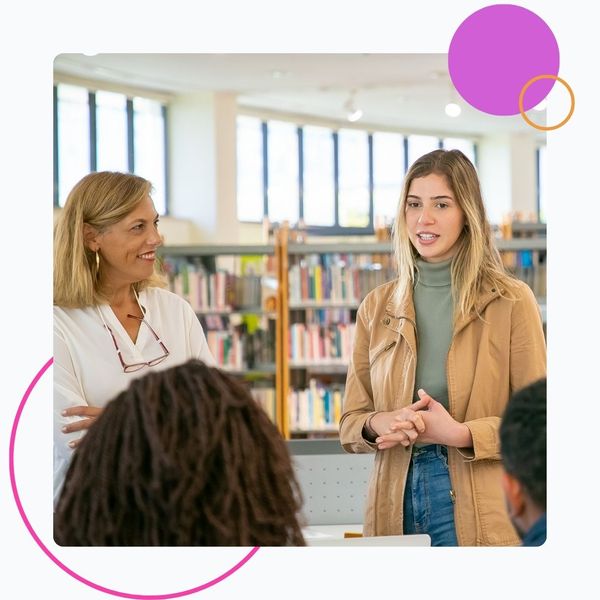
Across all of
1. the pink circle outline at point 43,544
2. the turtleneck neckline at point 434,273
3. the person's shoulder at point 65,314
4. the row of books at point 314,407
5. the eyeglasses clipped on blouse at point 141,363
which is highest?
the turtleneck neckline at point 434,273

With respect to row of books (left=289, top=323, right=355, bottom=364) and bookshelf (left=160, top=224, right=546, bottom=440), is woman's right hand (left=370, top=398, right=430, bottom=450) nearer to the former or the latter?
bookshelf (left=160, top=224, right=546, bottom=440)

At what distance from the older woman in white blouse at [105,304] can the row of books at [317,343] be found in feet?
11.5

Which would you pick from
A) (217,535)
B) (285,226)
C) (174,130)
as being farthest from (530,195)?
(217,535)

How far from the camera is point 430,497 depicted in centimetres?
→ 193

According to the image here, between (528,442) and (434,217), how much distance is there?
0.52 metres

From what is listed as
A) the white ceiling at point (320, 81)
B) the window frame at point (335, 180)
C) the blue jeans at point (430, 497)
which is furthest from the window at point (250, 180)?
the blue jeans at point (430, 497)

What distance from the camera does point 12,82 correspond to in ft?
6.19

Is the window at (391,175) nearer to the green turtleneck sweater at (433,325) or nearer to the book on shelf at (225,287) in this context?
the green turtleneck sweater at (433,325)

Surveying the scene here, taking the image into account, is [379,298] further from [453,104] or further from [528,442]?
[453,104]

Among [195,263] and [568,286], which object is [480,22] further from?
[195,263]

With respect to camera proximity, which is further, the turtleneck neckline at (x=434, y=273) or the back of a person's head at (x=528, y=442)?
the turtleneck neckline at (x=434, y=273)

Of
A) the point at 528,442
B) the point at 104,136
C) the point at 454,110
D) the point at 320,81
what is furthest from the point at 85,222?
the point at 320,81

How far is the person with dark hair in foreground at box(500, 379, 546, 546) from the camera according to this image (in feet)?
5.23

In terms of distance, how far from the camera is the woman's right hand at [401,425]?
6.20 ft
